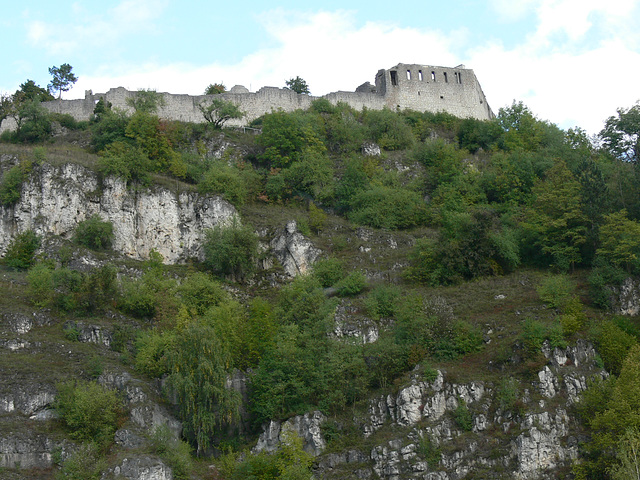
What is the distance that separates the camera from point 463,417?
121ft

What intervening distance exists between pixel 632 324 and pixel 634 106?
2635 cm

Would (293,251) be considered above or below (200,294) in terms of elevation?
above

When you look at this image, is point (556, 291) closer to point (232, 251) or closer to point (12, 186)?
point (232, 251)

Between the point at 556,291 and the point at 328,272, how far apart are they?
11.9 m

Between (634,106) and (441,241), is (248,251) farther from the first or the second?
(634,106)

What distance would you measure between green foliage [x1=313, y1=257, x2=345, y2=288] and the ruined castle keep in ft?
70.8

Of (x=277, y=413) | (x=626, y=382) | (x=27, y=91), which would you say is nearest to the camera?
(x=626, y=382)

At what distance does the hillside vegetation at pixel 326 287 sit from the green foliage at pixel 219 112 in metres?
1.93

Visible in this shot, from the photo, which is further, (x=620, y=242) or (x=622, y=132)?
(x=622, y=132)

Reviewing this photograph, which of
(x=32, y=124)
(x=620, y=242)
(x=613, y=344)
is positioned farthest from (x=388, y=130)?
(x=613, y=344)

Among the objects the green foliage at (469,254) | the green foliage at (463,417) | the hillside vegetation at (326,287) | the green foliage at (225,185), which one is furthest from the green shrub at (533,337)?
the green foliage at (225,185)

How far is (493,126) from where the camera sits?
2576 inches

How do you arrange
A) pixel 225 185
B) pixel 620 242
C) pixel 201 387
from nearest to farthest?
1. pixel 201 387
2. pixel 620 242
3. pixel 225 185

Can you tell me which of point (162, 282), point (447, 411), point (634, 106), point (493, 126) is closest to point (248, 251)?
point (162, 282)
